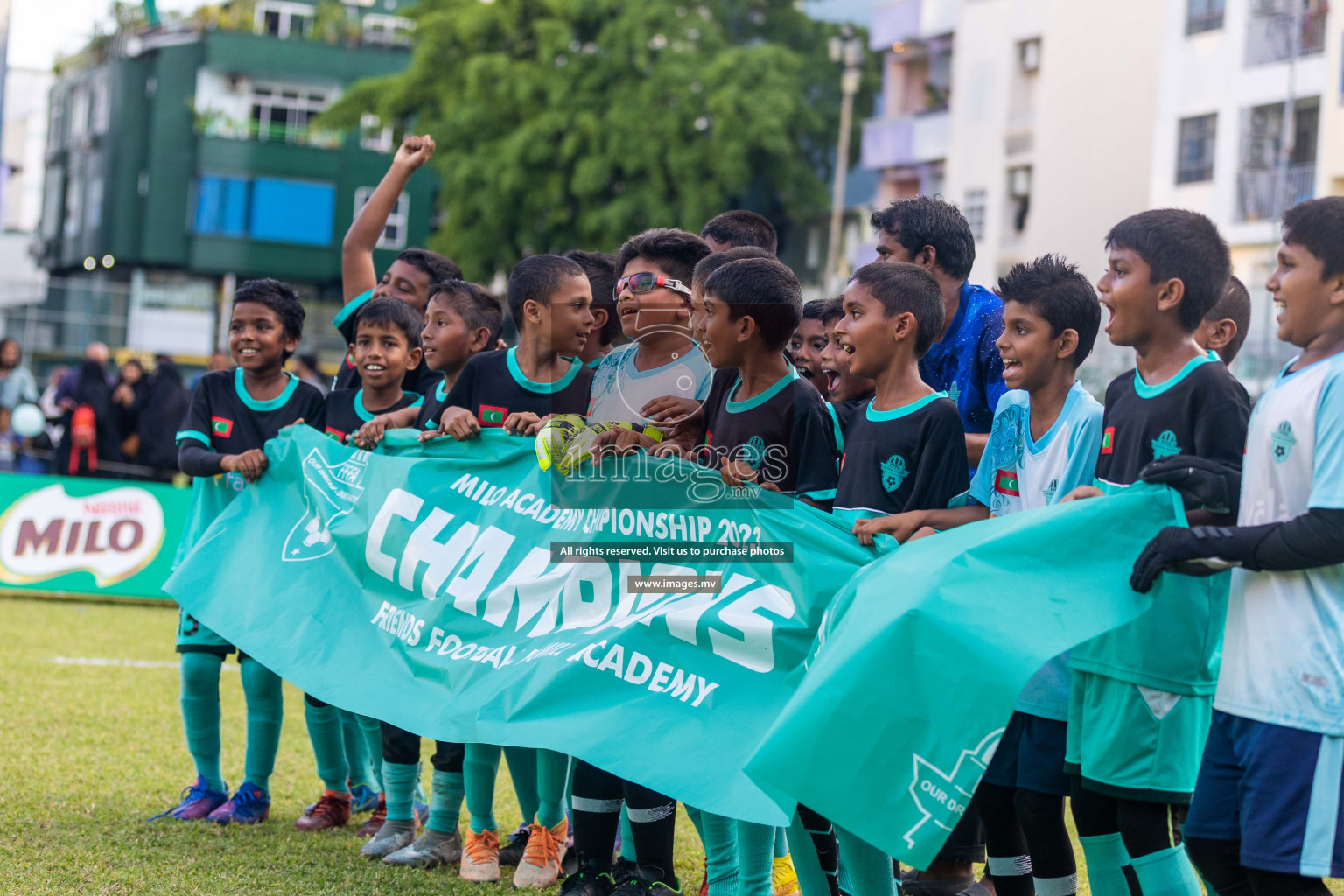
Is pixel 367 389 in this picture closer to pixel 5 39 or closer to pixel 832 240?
pixel 5 39

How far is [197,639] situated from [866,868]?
3.21 metres

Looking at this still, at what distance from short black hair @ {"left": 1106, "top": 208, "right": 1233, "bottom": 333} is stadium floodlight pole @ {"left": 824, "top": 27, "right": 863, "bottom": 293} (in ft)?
89.7

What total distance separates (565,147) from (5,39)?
57.4ft

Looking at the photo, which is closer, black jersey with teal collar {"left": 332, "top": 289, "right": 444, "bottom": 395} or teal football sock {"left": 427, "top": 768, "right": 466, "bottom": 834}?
teal football sock {"left": 427, "top": 768, "right": 466, "bottom": 834}

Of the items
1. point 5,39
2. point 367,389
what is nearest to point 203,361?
point 5,39

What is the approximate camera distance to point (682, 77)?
1118 inches

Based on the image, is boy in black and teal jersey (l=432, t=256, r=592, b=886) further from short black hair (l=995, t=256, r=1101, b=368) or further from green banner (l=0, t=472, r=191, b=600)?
green banner (l=0, t=472, r=191, b=600)

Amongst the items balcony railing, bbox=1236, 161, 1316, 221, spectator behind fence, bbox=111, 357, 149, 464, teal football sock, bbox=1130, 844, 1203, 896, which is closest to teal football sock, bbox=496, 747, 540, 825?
teal football sock, bbox=1130, 844, 1203, 896

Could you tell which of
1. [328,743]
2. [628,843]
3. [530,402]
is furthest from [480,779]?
[530,402]

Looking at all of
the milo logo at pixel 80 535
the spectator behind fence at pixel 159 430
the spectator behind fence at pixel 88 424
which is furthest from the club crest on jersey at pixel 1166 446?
the spectator behind fence at pixel 159 430

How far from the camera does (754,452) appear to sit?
430 cm

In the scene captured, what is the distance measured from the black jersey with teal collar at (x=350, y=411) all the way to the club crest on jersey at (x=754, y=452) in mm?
Result: 2070

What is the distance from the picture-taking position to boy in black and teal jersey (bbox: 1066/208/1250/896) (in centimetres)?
344

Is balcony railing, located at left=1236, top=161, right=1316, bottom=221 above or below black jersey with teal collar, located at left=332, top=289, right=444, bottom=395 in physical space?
above
